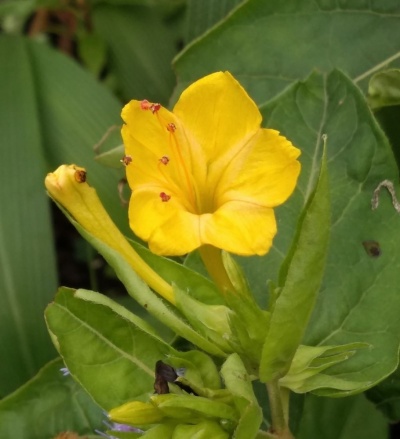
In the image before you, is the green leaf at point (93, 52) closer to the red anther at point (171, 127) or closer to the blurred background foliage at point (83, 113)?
the blurred background foliage at point (83, 113)

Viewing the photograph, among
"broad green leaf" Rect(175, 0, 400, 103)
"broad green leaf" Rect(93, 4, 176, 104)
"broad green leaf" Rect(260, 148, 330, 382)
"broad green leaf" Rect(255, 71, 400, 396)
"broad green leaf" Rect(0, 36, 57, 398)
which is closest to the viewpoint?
"broad green leaf" Rect(260, 148, 330, 382)

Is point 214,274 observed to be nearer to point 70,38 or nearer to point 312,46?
point 312,46

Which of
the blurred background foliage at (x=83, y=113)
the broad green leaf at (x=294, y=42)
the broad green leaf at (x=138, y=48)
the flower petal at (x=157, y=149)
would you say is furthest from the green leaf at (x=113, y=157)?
the broad green leaf at (x=138, y=48)

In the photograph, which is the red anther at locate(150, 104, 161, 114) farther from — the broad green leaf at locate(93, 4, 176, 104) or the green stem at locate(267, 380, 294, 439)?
the broad green leaf at locate(93, 4, 176, 104)

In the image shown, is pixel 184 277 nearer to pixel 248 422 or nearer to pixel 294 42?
pixel 248 422

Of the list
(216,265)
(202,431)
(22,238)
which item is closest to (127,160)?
(216,265)

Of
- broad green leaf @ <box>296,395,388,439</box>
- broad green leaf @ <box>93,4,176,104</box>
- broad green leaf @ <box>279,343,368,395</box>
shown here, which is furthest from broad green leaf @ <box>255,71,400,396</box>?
broad green leaf @ <box>93,4,176,104</box>
